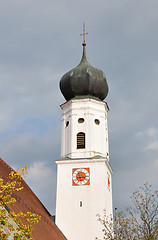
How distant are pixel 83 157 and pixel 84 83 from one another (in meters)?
5.19

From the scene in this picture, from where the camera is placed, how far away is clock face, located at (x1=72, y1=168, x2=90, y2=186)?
22312 mm

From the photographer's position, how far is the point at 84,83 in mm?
25469

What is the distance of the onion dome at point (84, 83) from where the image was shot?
2550 cm

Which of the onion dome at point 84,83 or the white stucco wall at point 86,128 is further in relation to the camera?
the onion dome at point 84,83

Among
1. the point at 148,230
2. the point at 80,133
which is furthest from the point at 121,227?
the point at 80,133

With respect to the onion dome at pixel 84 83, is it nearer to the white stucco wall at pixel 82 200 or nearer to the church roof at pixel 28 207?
the white stucco wall at pixel 82 200

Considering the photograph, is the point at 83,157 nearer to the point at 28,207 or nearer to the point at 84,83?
the point at 84,83

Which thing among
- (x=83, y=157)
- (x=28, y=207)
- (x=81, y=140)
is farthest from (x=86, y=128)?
(x=28, y=207)

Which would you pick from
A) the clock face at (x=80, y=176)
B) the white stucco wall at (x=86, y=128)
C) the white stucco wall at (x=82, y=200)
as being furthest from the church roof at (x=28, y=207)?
the white stucco wall at (x=86, y=128)

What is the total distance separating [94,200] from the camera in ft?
71.6

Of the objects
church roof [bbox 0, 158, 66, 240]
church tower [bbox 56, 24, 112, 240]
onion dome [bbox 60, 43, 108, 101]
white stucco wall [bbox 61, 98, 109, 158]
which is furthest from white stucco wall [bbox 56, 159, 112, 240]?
onion dome [bbox 60, 43, 108, 101]

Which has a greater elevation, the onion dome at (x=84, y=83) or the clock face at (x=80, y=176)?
the onion dome at (x=84, y=83)

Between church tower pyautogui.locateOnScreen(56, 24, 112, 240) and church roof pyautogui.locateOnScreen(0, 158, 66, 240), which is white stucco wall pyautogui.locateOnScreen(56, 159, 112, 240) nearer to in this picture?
church tower pyautogui.locateOnScreen(56, 24, 112, 240)

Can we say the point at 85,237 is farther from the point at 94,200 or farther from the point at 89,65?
the point at 89,65
